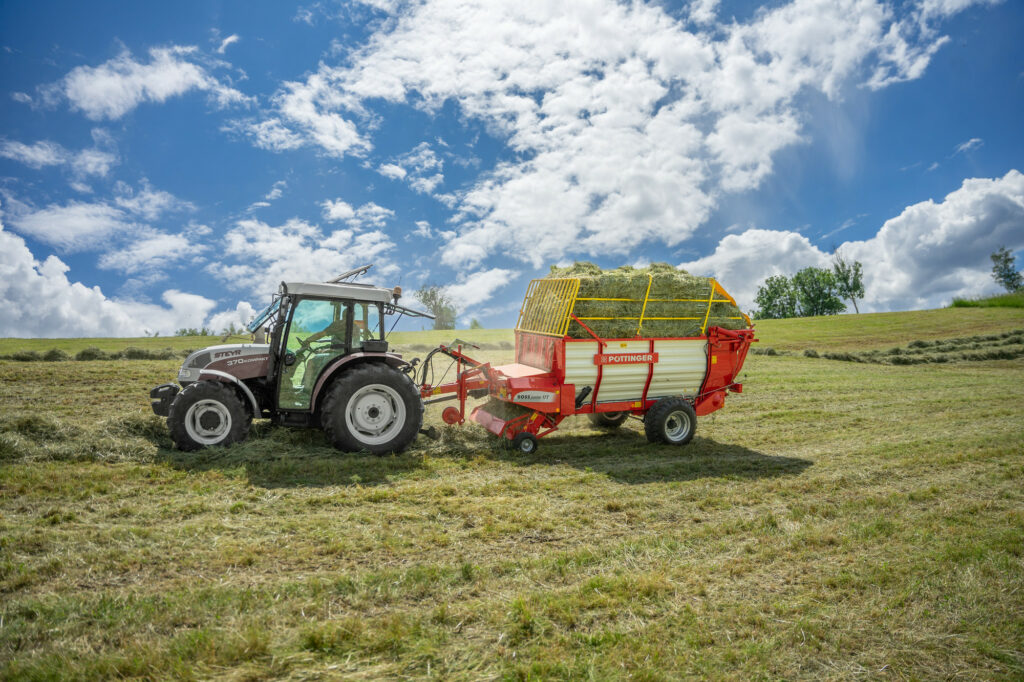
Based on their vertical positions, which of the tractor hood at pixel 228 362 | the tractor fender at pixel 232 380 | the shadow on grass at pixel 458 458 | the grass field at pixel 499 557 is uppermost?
the tractor hood at pixel 228 362

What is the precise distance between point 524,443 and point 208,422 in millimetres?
4150

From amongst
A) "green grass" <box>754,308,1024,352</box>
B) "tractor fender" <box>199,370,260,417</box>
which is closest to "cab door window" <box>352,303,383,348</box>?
"tractor fender" <box>199,370,260,417</box>

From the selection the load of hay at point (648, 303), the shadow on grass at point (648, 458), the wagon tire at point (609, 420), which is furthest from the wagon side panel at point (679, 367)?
the wagon tire at point (609, 420)

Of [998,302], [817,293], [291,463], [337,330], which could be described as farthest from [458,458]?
[817,293]

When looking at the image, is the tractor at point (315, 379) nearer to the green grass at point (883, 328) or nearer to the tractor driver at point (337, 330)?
the tractor driver at point (337, 330)

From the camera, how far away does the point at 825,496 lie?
677 cm

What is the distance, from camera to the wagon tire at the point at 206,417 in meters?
7.55

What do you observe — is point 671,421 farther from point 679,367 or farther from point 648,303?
point 648,303

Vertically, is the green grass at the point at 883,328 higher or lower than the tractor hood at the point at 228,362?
higher

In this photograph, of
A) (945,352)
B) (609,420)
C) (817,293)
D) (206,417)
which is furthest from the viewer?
(817,293)

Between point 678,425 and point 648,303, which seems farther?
point 678,425

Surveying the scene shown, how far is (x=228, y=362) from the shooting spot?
26.5 feet

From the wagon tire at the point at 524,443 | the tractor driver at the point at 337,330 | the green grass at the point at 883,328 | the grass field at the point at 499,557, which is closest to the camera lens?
the grass field at the point at 499,557

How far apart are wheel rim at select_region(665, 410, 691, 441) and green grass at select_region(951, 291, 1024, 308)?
43.0 meters
